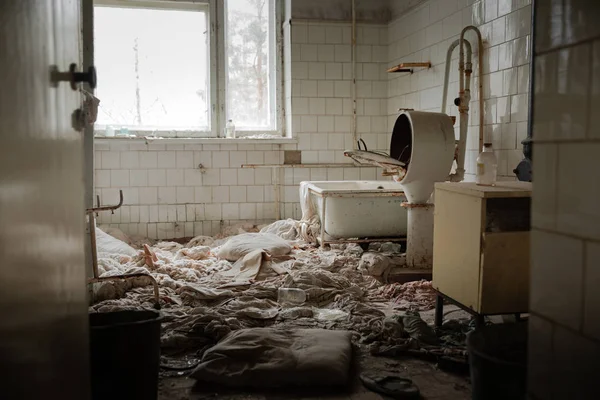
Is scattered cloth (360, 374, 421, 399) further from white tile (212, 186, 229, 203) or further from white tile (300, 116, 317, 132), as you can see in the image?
white tile (300, 116, 317, 132)

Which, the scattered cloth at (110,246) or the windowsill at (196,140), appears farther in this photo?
the windowsill at (196,140)

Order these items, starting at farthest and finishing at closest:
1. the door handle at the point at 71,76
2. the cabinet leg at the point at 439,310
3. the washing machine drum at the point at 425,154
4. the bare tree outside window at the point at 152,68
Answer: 1. the bare tree outside window at the point at 152,68
2. the washing machine drum at the point at 425,154
3. the cabinet leg at the point at 439,310
4. the door handle at the point at 71,76

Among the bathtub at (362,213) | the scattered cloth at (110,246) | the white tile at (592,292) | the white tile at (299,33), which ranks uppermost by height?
the white tile at (299,33)

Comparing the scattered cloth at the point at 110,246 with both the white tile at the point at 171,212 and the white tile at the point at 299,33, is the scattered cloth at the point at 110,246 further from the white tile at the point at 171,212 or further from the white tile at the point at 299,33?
the white tile at the point at 299,33

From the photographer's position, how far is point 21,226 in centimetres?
96

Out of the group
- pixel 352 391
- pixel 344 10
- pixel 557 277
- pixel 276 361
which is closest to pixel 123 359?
pixel 276 361

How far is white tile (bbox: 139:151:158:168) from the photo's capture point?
566cm

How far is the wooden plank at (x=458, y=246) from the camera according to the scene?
246cm

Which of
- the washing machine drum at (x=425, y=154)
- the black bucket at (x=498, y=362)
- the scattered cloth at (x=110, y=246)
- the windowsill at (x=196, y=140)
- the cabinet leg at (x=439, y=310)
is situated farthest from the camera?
the windowsill at (x=196, y=140)

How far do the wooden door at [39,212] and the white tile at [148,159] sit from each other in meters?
4.29

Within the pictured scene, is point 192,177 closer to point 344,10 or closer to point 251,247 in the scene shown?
point 251,247

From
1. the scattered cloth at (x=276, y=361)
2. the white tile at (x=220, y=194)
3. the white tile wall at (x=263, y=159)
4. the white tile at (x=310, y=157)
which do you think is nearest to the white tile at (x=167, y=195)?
the white tile wall at (x=263, y=159)

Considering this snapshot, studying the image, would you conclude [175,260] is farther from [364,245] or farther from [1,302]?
[1,302]

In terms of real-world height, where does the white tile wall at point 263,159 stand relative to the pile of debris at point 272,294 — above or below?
above
